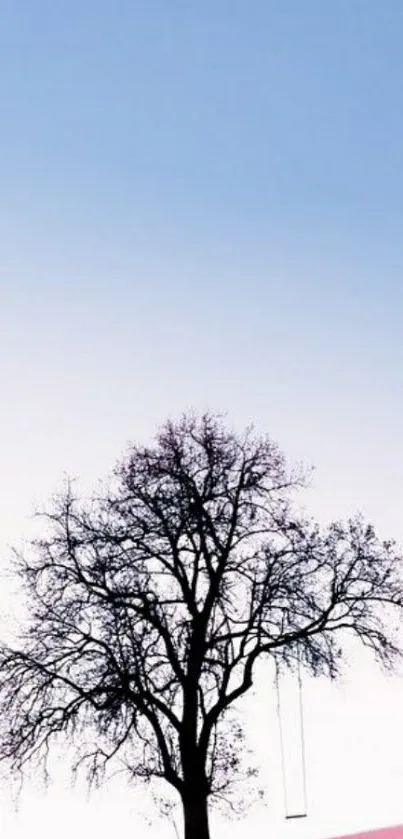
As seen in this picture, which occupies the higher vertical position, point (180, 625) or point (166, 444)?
point (166, 444)

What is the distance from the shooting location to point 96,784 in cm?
3123

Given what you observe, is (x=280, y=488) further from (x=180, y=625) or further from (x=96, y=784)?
(x=96, y=784)

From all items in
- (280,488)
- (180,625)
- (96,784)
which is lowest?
(96,784)

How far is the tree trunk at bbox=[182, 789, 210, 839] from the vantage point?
3045 cm

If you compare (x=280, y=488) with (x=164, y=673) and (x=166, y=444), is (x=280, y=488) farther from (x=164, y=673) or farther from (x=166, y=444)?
(x=164, y=673)

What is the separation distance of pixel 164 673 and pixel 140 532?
2814mm

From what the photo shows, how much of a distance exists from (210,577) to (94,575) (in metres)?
2.28

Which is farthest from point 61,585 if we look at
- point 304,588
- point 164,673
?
point 304,588

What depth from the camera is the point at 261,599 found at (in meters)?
31.5

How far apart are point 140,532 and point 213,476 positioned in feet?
6.19

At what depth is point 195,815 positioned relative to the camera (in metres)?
30.5

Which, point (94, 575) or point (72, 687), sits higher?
point (94, 575)

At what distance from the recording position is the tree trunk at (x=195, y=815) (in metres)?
30.5

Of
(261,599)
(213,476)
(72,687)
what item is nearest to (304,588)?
(261,599)
